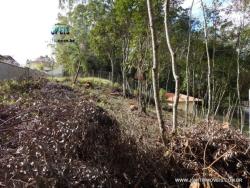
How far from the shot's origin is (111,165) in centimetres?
480

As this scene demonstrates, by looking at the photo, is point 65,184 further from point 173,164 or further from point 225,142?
point 225,142

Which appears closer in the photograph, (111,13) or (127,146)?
(127,146)

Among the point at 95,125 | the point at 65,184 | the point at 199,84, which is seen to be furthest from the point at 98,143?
the point at 199,84

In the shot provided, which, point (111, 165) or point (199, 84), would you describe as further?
point (199, 84)

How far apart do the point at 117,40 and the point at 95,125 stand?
1663 centimetres

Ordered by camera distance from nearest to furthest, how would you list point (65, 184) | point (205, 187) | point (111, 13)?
point (65, 184) < point (205, 187) < point (111, 13)

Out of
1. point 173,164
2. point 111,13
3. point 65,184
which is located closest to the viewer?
point 65,184

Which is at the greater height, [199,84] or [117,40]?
[117,40]

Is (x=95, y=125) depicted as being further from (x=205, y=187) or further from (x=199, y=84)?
(x=199, y=84)

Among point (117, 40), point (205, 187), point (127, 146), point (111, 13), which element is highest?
point (111, 13)

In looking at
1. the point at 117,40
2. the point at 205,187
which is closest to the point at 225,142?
the point at 205,187

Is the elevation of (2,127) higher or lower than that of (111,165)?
higher

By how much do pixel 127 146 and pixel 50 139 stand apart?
101 cm

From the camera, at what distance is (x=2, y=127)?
4973mm
